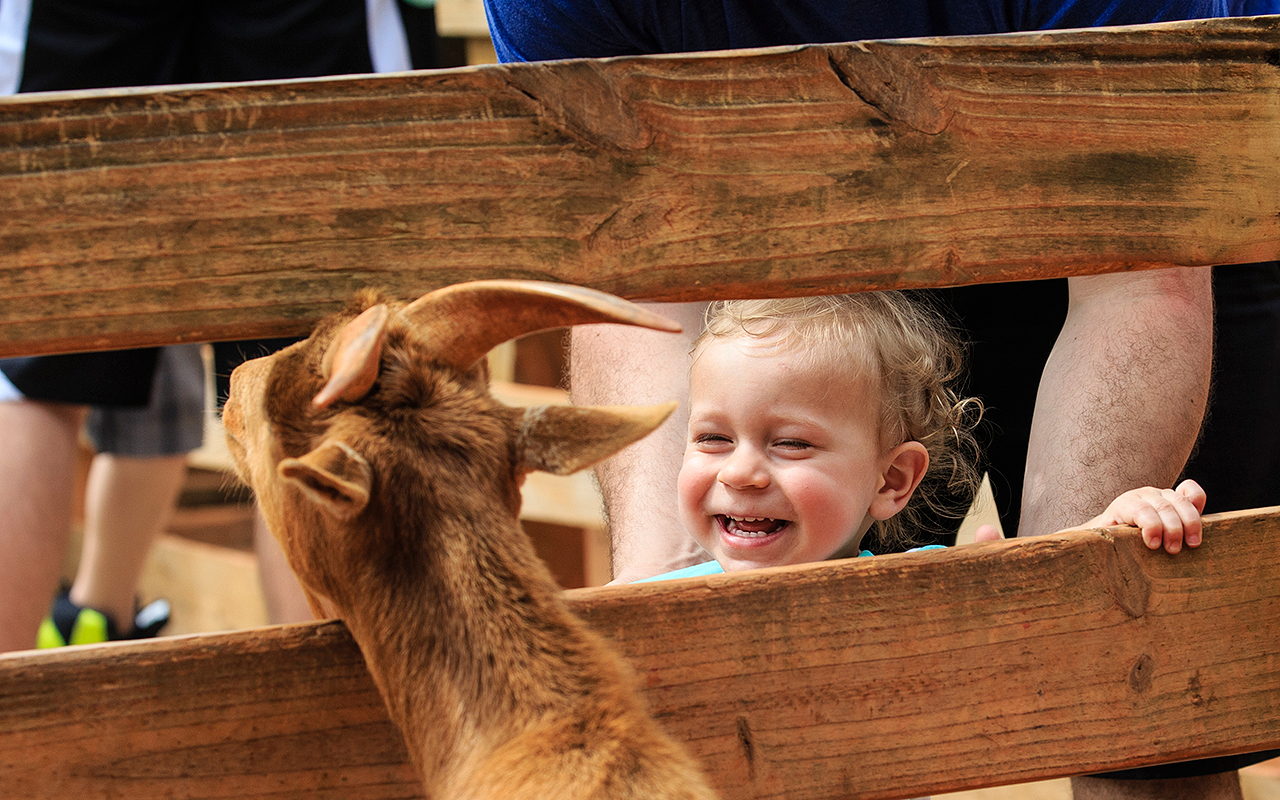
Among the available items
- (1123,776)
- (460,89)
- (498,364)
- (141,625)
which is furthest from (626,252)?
(141,625)

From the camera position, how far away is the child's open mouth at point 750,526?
1.99 m

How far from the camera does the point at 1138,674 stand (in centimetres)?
151

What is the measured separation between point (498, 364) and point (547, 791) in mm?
3767

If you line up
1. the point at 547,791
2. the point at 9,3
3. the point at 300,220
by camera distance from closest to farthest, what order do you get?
the point at 547,791
the point at 300,220
the point at 9,3

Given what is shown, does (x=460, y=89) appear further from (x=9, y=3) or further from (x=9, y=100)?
(x=9, y=3)

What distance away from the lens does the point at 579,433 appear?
1185 millimetres

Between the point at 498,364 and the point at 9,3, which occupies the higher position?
the point at 9,3

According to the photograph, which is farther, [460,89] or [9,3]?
[9,3]

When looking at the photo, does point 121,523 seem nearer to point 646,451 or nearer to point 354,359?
point 646,451

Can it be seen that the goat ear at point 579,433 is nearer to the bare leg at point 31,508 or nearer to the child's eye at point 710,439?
the child's eye at point 710,439

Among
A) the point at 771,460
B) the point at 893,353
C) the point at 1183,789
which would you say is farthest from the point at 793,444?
the point at 1183,789

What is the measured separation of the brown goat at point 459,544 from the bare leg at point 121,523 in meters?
3.40

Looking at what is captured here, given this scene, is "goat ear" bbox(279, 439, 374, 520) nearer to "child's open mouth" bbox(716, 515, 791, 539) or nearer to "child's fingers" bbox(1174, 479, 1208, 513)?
"child's open mouth" bbox(716, 515, 791, 539)

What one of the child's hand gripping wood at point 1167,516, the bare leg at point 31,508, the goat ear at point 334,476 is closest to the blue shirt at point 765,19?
the child's hand gripping wood at point 1167,516
